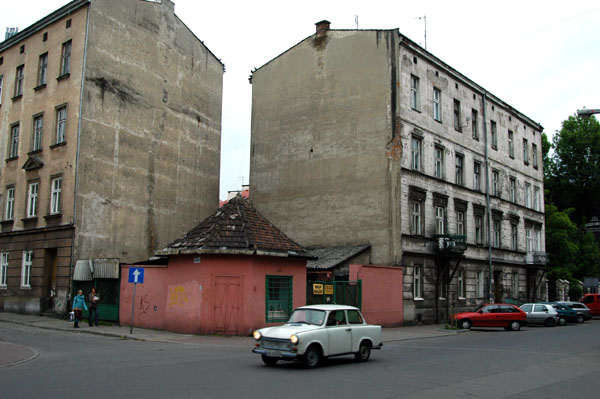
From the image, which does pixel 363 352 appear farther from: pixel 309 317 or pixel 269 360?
pixel 269 360

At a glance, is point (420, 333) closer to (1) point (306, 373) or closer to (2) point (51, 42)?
(1) point (306, 373)

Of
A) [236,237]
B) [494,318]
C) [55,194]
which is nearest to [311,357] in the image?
[236,237]

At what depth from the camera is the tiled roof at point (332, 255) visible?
28562 mm

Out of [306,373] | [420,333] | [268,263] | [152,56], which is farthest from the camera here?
[152,56]

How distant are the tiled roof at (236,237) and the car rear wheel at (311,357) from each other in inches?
362

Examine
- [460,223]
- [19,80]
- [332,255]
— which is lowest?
[332,255]

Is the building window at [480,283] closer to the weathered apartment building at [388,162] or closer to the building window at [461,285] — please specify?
the weathered apartment building at [388,162]

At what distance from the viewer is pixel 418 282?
31906 millimetres

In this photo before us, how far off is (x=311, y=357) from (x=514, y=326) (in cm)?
1977

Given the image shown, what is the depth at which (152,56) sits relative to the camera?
33562 millimetres

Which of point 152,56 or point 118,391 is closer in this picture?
point 118,391

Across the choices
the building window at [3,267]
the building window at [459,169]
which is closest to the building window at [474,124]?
the building window at [459,169]

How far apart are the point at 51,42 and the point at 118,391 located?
26861 millimetres

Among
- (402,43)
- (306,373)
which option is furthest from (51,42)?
(306,373)
